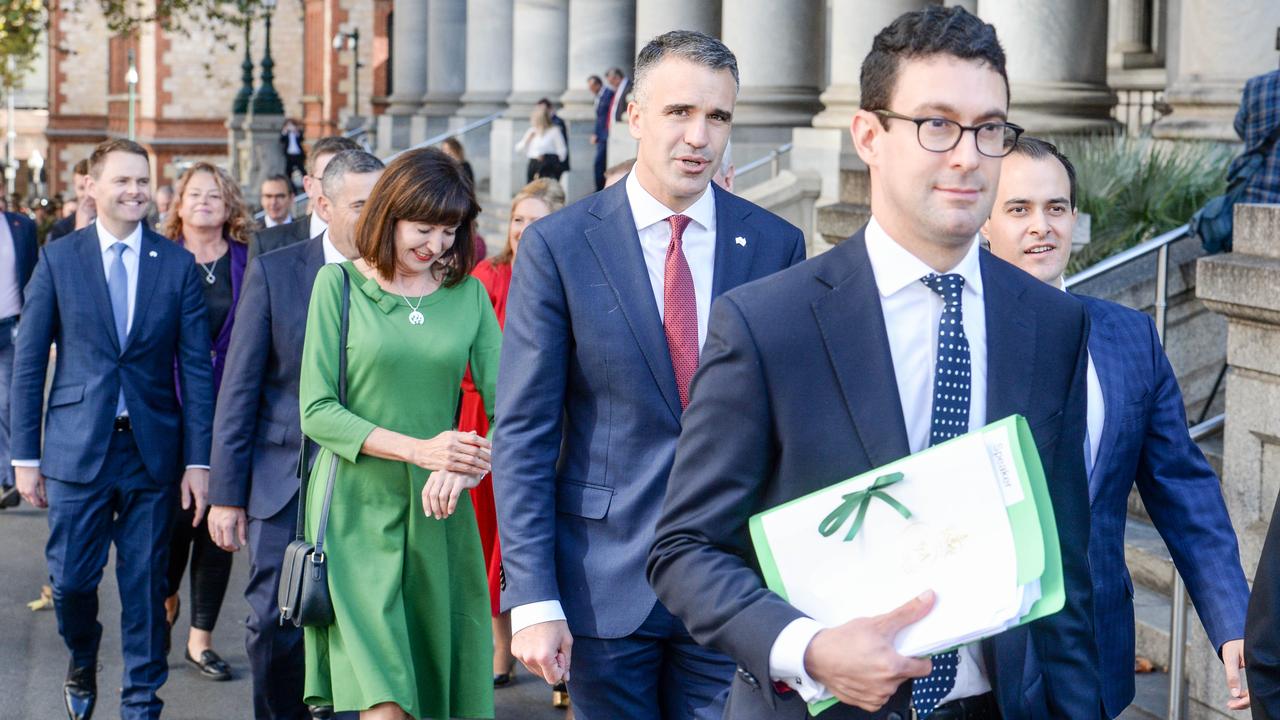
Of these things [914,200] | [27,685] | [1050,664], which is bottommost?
[27,685]

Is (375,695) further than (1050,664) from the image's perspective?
Yes

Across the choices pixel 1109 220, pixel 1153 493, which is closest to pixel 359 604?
pixel 1153 493

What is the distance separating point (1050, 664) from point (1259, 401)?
3.27 metres

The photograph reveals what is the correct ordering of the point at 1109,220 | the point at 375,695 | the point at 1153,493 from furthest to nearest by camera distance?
1. the point at 1109,220
2. the point at 375,695
3. the point at 1153,493

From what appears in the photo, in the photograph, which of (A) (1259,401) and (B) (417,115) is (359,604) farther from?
(B) (417,115)

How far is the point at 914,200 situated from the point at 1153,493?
1.42 metres

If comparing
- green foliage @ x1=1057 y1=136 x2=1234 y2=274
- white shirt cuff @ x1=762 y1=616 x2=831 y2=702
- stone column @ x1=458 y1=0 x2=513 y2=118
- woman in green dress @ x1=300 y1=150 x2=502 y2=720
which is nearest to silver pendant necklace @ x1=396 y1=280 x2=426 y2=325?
woman in green dress @ x1=300 y1=150 x2=502 y2=720

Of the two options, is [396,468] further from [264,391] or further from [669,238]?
[669,238]

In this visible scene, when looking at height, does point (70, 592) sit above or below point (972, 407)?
below

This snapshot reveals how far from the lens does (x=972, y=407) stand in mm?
2689

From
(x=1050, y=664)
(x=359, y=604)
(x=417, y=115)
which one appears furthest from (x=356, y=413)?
(x=417, y=115)

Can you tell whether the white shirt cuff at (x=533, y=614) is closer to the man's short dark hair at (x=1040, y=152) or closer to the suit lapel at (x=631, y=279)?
the suit lapel at (x=631, y=279)

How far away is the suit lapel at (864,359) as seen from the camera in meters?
2.62

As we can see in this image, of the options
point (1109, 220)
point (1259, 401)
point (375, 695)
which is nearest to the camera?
point (375, 695)
